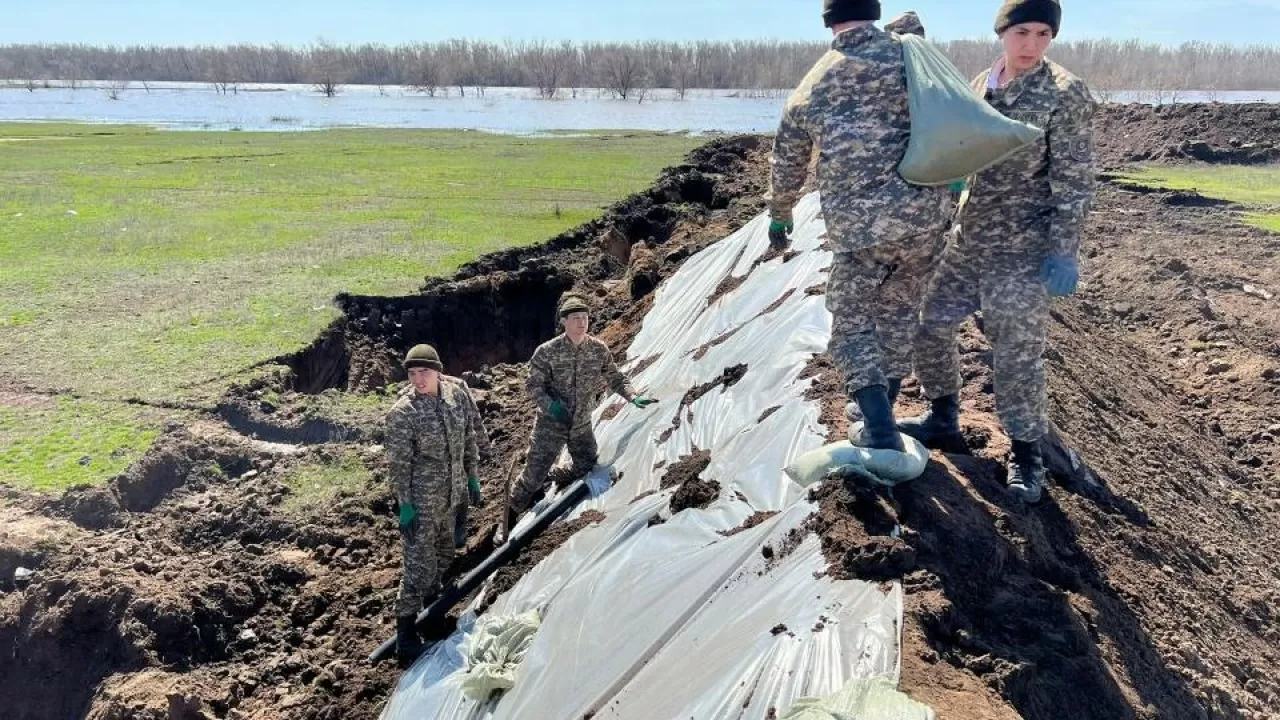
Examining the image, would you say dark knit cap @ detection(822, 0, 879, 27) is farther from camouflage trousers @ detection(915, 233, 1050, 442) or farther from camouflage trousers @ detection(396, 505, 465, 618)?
camouflage trousers @ detection(396, 505, 465, 618)

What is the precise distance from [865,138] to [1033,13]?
38.3 inches

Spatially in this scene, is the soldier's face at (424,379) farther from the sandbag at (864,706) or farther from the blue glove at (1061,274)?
the blue glove at (1061,274)

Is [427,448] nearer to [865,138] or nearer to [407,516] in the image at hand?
[407,516]

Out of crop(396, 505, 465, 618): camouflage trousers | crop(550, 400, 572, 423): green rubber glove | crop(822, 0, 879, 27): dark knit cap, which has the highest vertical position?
crop(822, 0, 879, 27): dark knit cap

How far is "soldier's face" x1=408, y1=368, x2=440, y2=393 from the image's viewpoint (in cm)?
571

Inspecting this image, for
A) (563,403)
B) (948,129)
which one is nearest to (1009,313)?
(948,129)

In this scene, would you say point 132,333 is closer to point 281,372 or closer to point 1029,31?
point 281,372

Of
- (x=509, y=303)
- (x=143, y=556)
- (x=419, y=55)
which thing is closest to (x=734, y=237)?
(x=509, y=303)

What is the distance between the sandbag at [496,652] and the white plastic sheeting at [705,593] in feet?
0.26

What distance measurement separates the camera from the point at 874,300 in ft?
15.0

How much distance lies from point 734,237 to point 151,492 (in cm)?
688

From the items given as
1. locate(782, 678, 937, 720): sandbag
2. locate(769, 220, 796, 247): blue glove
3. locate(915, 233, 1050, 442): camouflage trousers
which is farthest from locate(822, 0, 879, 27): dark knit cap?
locate(782, 678, 937, 720): sandbag

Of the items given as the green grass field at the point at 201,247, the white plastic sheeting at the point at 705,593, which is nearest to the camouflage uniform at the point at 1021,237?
the white plastic sheeting at the point at 705,593

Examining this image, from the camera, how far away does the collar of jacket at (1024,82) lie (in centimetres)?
432
